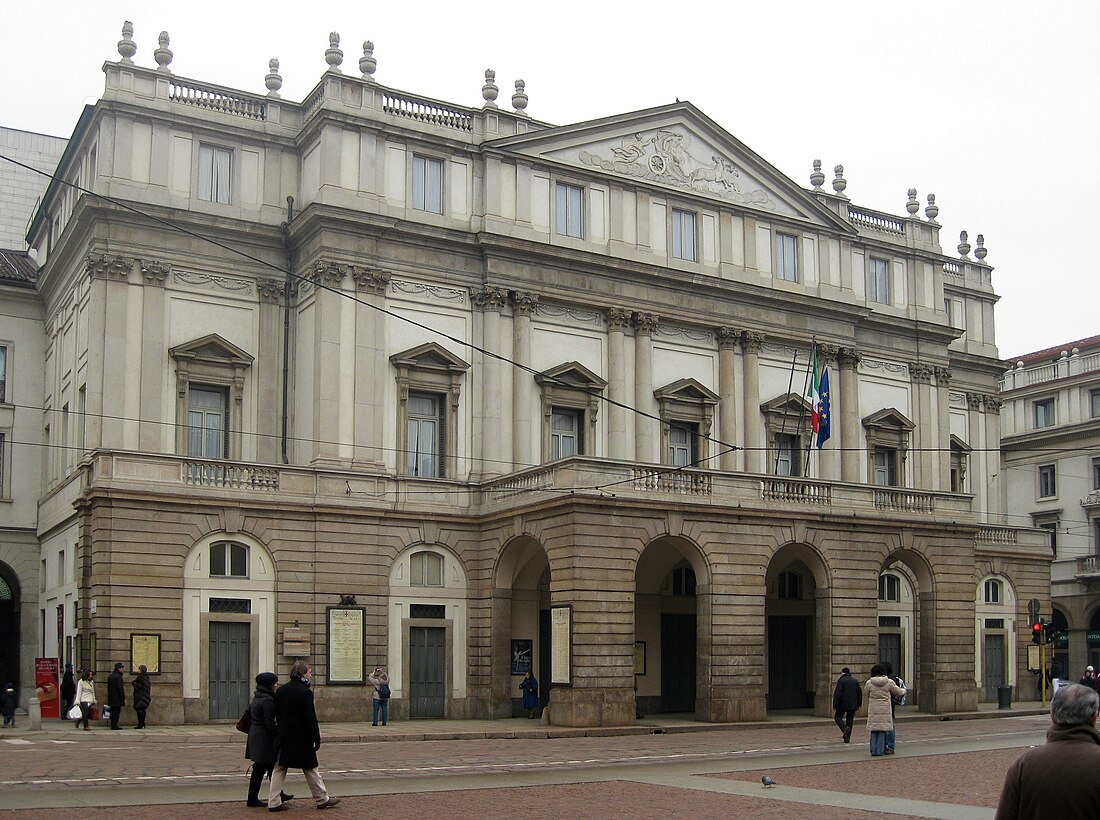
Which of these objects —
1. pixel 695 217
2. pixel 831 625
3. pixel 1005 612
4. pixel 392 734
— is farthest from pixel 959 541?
pixel 392 734

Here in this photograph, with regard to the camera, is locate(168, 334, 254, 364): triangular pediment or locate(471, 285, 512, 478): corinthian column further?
locate(471, 285, 512, 478): corinthian column

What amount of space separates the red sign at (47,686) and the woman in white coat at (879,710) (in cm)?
2203

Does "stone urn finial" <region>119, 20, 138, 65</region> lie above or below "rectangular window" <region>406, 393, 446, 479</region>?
above

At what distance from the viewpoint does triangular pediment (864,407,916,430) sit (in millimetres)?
52406

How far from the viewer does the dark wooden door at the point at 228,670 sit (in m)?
38.0

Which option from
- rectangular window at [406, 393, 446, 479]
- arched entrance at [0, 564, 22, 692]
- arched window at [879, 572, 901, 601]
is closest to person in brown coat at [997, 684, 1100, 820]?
rectangular window at [406, 393, 446, 479]

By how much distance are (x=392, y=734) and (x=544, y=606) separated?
10.4 meters

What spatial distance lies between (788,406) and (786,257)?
5585 mm

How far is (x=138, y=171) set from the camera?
134ft

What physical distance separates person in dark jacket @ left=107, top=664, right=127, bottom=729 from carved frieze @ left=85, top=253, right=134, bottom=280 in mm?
11563

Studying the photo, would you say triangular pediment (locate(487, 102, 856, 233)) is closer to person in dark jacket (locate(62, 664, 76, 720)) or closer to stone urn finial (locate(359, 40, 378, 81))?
stone urn finial (locate(359, 40, 378, 81))

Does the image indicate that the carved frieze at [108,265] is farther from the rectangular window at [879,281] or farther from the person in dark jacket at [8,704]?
the rectangular window at [879,281]

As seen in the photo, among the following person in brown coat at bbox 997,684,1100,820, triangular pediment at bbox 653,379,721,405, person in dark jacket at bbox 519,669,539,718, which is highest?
triangular pediment at bbox 653,379,721,405

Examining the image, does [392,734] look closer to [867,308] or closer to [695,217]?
A: [695,217]
